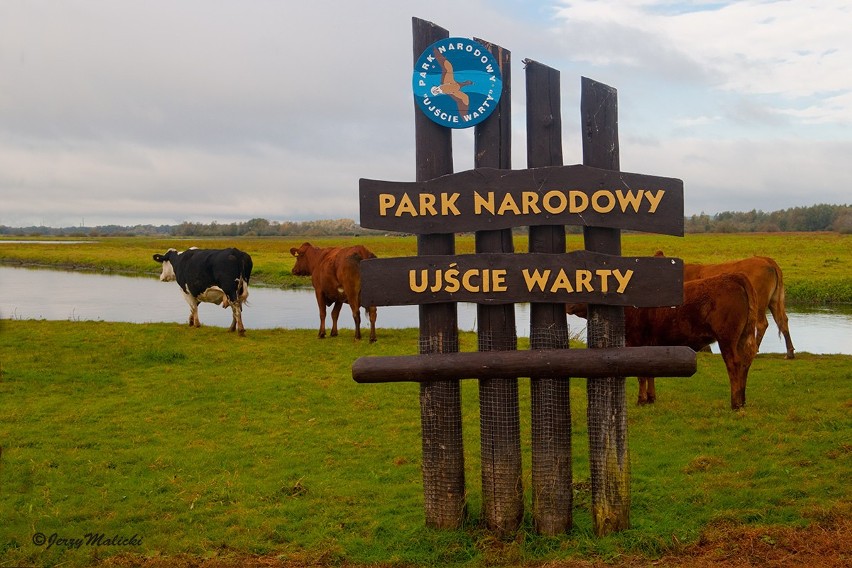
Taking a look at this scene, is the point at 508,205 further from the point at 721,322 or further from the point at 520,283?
the point at 721,322

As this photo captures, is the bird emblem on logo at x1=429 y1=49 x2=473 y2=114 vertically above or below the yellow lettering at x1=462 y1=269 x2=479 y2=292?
above

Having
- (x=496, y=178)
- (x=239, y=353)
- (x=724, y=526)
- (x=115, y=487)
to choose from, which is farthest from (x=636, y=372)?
(x=239, y=353)

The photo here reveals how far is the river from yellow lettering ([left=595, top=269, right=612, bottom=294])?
968 centimetres

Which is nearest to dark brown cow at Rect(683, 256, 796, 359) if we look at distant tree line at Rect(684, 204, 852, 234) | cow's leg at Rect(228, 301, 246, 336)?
cow's leg at Rect(228, 301, 246, 336)

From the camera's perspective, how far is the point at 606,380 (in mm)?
5160

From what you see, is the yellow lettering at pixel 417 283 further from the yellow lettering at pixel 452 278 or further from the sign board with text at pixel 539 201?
the sign board with text at pixel 539 201

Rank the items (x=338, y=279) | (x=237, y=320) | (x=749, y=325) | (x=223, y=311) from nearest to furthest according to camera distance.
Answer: (x=749, y=325), (x=338, y=279), (x=237, y=320), (x=223, y=311)

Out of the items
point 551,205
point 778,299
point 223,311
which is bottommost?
point 223,311

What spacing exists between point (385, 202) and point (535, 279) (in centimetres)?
119

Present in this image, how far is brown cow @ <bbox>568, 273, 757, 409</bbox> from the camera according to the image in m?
8.62

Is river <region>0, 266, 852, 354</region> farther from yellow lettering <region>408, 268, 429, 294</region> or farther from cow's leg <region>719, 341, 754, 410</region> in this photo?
yellow lettering <region>408, 268, 429, 294</region>

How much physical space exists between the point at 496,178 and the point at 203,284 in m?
13.5

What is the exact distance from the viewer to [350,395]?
10.0m

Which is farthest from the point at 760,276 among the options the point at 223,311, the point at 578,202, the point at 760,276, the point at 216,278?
the point at 223,311
